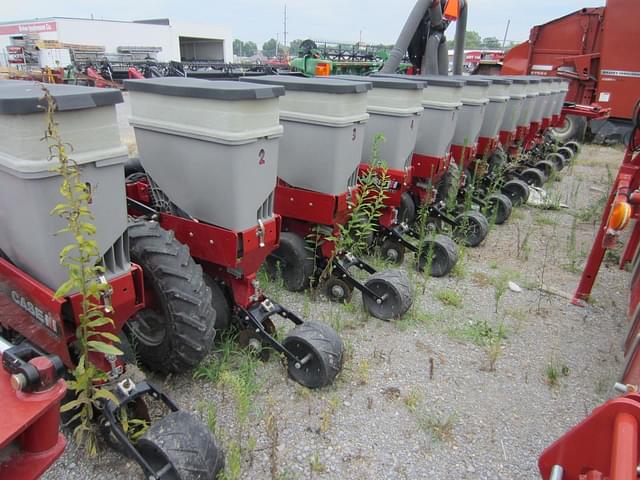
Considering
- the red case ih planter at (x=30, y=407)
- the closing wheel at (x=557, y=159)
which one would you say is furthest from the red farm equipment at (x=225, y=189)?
the closing wheel at (x=557, y=159)

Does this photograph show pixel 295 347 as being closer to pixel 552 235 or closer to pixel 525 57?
pixel 552 235

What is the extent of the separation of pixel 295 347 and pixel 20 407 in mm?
1653

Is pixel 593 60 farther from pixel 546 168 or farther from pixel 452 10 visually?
pixel 452 10

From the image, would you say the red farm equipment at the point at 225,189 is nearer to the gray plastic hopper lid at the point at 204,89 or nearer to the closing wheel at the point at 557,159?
the gray plastic hopper lid at the point at 204,89

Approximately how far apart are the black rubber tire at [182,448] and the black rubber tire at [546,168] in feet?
23.6

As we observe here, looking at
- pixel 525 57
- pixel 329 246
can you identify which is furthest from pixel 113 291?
pixel 525 57

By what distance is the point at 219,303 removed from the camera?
285 cm

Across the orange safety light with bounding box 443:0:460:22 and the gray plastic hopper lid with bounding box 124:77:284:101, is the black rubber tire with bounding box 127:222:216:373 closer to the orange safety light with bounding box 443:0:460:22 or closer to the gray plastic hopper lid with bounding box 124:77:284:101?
the gray plastic hopper lid with bounding box 124:77:284:101

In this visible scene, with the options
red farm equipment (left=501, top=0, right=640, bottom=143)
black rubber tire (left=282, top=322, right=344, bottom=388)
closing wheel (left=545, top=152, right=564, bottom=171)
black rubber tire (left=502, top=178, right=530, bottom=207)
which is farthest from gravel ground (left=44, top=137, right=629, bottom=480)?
red farm equipment (left=501, top=0, right=640, bottom=143)

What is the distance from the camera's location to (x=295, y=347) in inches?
107

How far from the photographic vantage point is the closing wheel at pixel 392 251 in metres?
4.34

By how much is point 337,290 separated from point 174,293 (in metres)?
1.59

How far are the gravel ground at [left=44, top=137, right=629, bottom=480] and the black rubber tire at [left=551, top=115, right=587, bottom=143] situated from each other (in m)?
7.68

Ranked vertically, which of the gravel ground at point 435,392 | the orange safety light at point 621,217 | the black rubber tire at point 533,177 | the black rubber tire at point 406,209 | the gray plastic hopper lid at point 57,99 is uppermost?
the gray plastic hopper lid at point 57,99
